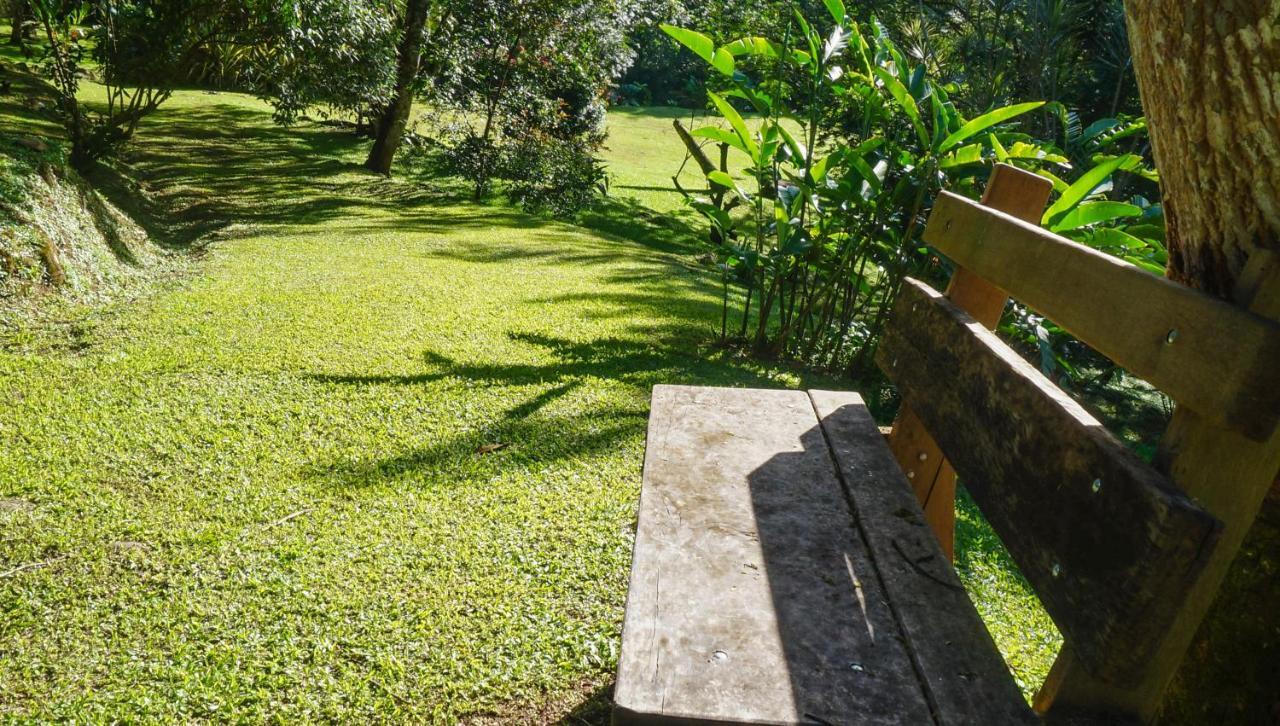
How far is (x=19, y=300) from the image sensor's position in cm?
482

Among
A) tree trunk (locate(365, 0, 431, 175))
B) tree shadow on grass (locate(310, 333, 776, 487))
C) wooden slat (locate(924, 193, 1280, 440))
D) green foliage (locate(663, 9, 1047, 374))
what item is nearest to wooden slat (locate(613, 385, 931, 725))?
wooden slat (locate(924, 193, 1280, 440))

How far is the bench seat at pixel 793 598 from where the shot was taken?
1.21m

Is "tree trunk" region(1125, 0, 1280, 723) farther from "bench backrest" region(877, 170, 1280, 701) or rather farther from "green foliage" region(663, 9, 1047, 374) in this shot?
"green foliage" region(663, 9, 1047, 374)

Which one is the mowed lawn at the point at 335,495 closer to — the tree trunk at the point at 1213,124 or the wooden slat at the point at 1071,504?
the wooden slat at the point at 1071,504

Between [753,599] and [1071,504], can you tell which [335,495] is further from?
[1071,504]

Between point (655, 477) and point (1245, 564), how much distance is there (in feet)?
3.51

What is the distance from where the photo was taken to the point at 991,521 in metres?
1.54

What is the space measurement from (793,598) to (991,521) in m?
0.40

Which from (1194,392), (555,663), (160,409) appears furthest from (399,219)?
(1194,392)

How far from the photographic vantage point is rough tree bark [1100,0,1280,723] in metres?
1.03

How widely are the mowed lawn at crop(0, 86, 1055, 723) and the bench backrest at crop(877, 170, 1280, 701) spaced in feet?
4.31

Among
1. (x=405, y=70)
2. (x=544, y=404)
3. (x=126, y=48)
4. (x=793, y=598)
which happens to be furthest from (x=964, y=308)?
(x=405, y=70)

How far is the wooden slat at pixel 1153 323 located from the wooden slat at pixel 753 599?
21.9 inches

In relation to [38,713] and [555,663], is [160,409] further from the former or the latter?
[555,663]
